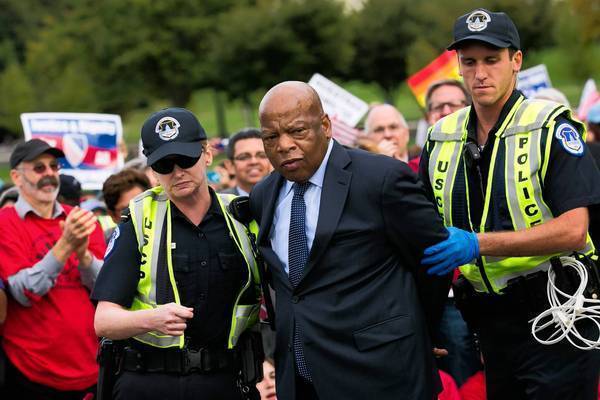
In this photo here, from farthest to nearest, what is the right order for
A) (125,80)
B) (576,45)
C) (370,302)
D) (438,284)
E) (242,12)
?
(125,80), (242,12), (576,45), (438,284), (370,302)

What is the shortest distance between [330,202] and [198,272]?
2.71 ft

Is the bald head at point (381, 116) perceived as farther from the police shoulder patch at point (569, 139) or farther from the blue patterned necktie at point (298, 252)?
the blue patterned necktie at point (298, 252)

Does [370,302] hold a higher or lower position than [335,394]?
higher

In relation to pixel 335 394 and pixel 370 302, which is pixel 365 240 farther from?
Answer: pixel 335 394

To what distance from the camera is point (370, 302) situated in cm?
397

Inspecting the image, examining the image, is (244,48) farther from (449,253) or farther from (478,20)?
(449,253)

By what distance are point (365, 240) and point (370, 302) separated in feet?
0.84

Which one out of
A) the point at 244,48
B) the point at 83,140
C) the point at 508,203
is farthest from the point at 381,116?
the point at 244,48

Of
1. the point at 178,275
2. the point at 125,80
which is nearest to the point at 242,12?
the point at 125,80

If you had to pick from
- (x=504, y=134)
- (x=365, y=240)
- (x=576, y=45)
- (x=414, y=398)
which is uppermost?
(x=576, y=45)

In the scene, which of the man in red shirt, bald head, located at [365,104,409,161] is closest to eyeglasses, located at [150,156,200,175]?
the man in red shirt

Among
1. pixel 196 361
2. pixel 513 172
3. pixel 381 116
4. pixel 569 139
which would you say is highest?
pixel 381 116

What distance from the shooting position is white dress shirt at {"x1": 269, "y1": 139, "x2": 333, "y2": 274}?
13.4ft

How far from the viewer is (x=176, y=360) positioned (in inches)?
176
